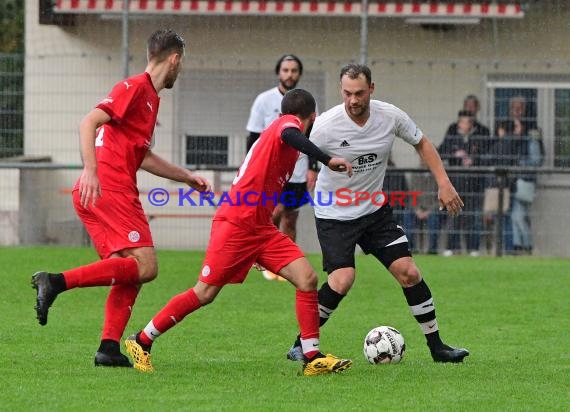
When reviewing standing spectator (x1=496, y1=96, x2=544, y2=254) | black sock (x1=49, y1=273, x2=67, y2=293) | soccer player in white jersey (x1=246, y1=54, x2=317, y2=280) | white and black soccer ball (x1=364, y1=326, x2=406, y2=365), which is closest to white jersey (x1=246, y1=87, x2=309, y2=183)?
soccer player in white jersey (x1=246, y1=54, x2=317, y2=280)

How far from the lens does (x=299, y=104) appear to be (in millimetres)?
7773

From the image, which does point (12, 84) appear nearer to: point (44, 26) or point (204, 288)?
point (44, 26)

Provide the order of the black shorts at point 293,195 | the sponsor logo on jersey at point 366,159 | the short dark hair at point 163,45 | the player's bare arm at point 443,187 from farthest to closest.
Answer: the black shorts at point 293,195
the sponsor logo on jersey at point 366,159
the player's bare arm at point 443,187
the short dark hair at point 163,45

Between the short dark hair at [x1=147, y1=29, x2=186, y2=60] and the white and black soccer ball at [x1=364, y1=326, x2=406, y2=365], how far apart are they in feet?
6.94

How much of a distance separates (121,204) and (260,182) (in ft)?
2.60

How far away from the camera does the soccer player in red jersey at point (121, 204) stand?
752cm

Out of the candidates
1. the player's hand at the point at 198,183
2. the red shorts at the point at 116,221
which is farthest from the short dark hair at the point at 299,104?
the red shorts at the point at 116,221

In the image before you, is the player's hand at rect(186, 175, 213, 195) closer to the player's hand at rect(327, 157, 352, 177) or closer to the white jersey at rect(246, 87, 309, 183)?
the player's hand at rect(327, 157, 352, 177)

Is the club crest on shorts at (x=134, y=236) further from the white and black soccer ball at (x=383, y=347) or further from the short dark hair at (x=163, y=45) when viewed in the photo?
the white and black soccer ball at (x=383, y=347)

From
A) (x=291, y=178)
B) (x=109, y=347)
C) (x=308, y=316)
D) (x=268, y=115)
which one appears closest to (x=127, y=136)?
(x=109, y=347)

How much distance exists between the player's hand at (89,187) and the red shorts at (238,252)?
2.86 feet

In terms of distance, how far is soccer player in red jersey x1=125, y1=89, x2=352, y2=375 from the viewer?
768 cm

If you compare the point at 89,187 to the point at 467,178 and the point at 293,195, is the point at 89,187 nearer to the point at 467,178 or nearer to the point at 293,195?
the point at 293,195

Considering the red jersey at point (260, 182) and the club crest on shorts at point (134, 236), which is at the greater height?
the red jersey at point (260, 182)
